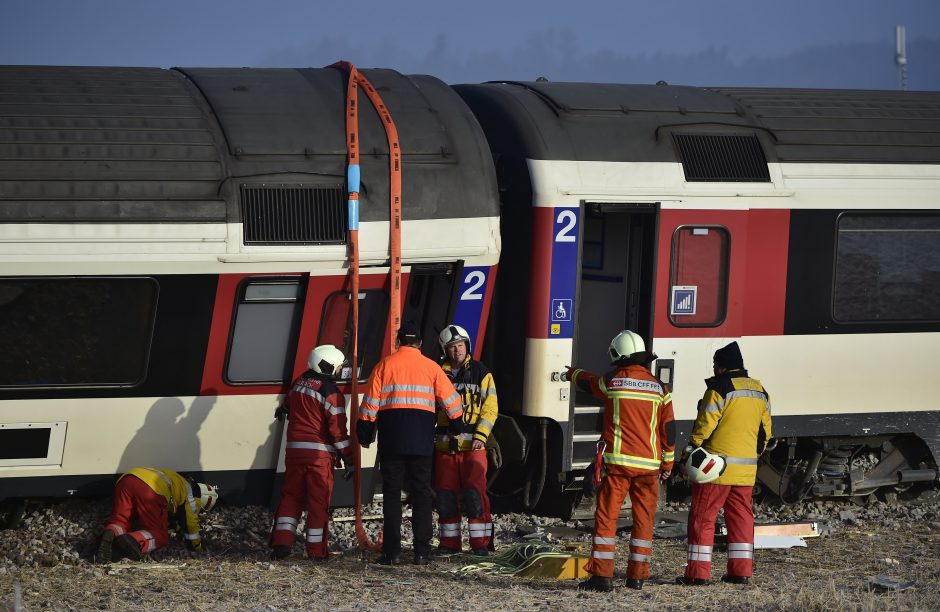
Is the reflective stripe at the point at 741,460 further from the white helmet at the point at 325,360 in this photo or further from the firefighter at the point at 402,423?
the white helmet at the point at 325,360

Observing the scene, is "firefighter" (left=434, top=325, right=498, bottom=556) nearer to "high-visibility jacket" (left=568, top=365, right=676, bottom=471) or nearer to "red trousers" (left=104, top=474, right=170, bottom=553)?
"high-visibility jacket" (left=568, top=365, right=676, bottom=471)

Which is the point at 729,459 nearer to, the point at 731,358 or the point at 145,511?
the point at 731,358

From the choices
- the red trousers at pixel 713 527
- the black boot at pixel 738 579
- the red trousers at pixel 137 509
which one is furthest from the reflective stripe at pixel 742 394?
the red trousers at pixel 137 509

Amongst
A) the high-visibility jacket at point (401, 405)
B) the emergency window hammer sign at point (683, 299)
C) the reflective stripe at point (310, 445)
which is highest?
the emergency window hammer sign at point (683, 299)

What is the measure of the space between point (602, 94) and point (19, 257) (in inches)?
196

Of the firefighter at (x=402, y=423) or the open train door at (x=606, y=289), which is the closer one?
the firefighter at (x=402, y=423)

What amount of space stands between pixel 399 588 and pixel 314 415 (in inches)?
57.2

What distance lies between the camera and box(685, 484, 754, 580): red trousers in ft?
30.5

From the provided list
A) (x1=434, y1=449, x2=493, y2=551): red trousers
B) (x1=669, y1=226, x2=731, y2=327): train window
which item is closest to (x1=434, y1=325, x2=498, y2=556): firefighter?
(x1=434, y1=449, x2=493, y2=551): red trousers

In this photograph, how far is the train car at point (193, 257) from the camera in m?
9.30

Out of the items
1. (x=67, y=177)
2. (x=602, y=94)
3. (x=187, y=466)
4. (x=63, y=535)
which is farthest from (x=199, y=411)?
(x=602, y=94)

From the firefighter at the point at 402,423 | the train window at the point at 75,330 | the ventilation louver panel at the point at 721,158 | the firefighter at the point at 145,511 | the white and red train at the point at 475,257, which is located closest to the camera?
the train window at the point at 75,330

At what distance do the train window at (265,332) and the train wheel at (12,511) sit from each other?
172 centimetres

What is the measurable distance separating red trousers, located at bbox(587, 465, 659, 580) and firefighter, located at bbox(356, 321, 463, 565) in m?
1.32
